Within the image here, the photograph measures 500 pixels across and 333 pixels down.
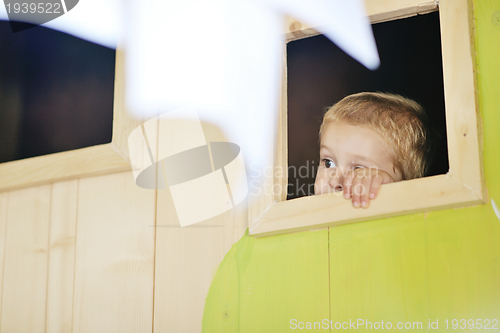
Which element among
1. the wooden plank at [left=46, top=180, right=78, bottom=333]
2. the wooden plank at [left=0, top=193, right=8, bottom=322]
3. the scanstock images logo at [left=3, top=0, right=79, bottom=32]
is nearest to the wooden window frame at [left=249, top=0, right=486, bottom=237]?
the wooden plank at [left=46, top=180, right=78, bottom=333]

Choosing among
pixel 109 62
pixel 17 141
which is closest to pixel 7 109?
pixel 17 141

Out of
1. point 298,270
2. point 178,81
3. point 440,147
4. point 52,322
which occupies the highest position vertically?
point 178,81

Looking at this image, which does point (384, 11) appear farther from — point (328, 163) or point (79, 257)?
point (79, 257)

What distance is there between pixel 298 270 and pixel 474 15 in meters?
0.49

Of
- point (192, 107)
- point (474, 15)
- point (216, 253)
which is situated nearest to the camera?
point (474, 15)

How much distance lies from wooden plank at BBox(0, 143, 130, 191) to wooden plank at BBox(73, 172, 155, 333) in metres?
0.02

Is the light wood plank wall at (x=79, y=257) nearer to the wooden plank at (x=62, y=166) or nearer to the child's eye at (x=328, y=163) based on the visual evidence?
the wooden plank at (x=62, y=166)

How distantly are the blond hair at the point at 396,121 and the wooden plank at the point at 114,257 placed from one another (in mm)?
438

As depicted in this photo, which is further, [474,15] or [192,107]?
[192,107]

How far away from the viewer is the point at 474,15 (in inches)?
29.0

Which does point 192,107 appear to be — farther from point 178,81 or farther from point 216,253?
point 216,253

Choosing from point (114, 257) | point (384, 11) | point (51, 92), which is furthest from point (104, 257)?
point (384, 11)

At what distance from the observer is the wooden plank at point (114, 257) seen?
914mm

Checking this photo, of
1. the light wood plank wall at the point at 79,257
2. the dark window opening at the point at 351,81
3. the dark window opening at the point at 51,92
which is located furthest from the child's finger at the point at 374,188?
the dark window opening at the point at 51,92
